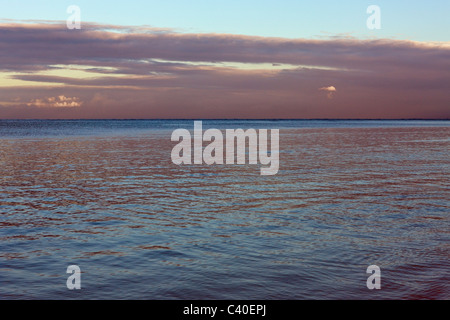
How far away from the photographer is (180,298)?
7305 millimetres

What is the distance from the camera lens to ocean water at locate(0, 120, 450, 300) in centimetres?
779

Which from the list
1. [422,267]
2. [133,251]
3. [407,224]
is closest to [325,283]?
[422,267]

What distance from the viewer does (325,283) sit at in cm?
788

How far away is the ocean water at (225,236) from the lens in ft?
25.6

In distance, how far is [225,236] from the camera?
10.7 metres

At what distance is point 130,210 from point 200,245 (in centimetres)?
423

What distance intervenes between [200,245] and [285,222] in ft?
9.63

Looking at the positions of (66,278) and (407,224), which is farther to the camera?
(407,224)

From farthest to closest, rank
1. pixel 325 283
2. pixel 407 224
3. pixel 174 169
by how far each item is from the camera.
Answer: pixel 174 169 < pixel 407 224 < pixel 325 283

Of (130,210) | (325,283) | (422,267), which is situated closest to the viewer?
(325,283)
